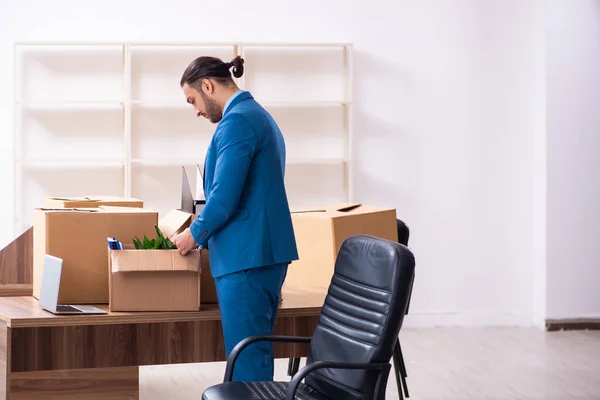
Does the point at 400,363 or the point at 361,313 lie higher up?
the point at 361,313

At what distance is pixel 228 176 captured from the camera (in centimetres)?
278

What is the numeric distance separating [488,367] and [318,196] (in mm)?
1786

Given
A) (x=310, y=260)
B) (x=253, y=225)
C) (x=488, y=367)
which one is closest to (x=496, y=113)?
(x=488, y=367)

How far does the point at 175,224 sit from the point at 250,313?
1.39 ft

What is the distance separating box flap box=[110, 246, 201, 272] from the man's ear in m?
0.59

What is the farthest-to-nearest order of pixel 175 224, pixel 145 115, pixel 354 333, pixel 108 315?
pixel 145 115 < pixel 175 224 < pixel 108 315 < pixel 354 333

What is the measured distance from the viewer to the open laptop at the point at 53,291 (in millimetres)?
2613

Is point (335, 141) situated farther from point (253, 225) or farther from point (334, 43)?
point (253, 225)

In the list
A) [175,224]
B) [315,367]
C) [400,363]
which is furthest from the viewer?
[400,363]

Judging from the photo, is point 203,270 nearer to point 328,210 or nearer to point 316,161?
point 328,210

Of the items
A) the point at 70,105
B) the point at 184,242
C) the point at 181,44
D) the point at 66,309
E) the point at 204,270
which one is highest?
the point at 181,44

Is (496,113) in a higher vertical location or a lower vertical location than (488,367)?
higher

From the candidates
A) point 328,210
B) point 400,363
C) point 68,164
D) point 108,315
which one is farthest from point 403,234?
point 68,164

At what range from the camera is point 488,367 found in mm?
4844
